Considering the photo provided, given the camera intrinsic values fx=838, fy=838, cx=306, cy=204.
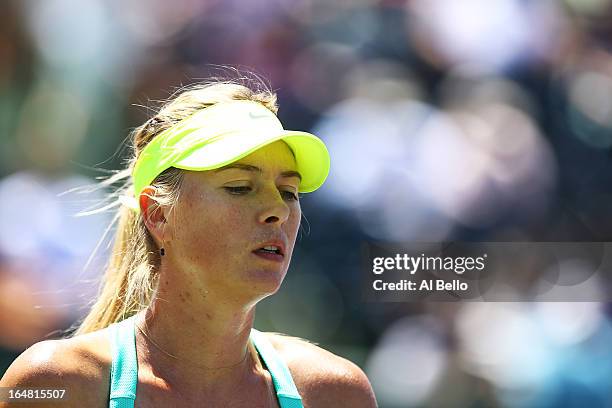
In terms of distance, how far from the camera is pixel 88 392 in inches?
46.2

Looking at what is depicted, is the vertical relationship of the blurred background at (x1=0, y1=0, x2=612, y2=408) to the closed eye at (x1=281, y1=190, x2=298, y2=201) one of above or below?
above

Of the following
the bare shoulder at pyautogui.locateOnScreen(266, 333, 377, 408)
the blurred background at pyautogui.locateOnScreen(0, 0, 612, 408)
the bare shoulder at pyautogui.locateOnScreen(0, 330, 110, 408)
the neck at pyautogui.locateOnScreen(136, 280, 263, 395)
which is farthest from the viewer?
the blurred background at pyautogui.locateOnScreen(0, 0, 612, 408)

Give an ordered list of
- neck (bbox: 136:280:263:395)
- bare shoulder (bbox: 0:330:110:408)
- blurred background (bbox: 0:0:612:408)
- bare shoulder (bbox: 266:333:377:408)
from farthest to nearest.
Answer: blurred background (bbox: 0:0:612:408) → bare shoulder (bbox: 266:333:377:408) → neck (bbox: 136:280:263:395) → bare shoulder (bbox: 0:330:110:408)

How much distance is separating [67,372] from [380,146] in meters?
1.51

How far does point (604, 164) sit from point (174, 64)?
134 cm

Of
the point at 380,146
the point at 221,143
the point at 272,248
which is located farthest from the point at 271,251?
the point at 380,146

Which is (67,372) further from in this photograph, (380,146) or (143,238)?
(380,146)

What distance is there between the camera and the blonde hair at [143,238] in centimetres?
132

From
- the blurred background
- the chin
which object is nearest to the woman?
the chin

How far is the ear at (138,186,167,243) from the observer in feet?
4.27

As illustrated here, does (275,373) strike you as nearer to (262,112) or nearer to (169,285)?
(169,285)

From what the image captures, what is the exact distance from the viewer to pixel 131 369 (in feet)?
4.02

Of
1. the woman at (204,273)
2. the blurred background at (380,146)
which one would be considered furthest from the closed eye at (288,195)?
the blurred background at (380,146)

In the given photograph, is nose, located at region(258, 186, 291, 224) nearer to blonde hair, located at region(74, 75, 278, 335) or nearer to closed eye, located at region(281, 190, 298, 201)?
closed eye, located at region(281, 190, 298, 201)
